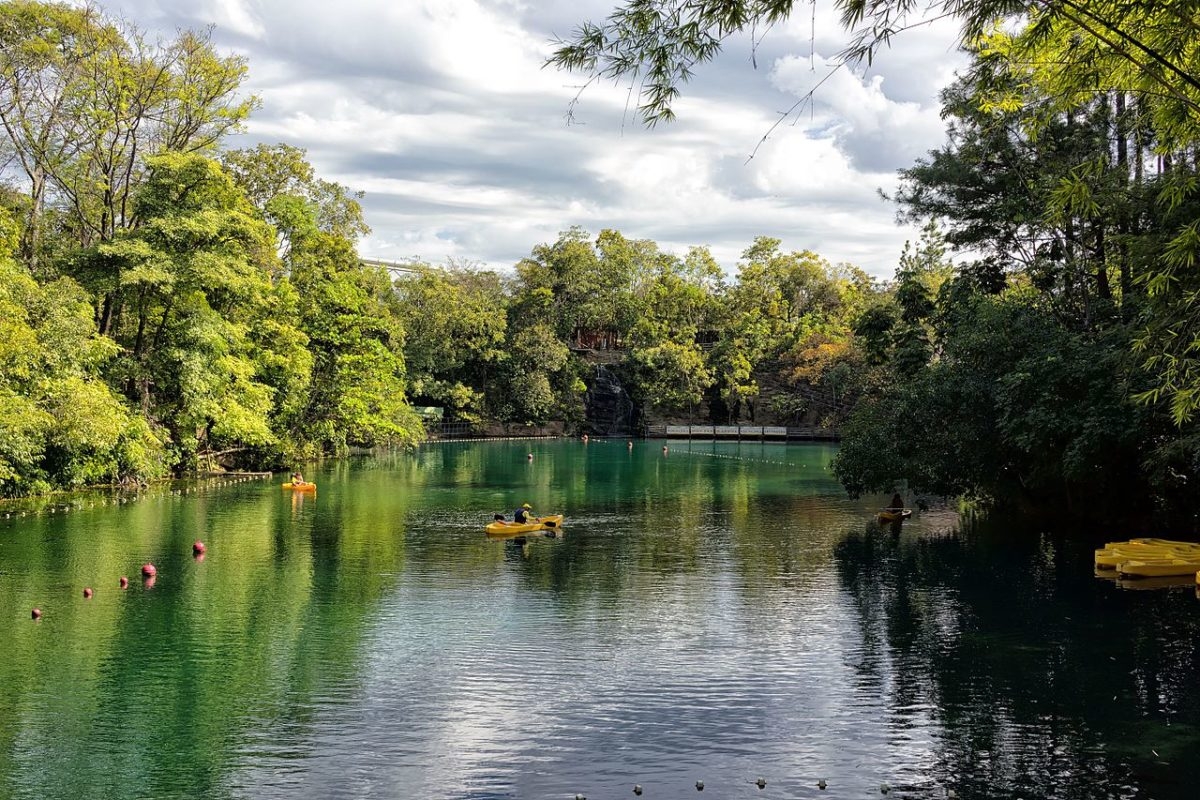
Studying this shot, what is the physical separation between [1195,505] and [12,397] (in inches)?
1105

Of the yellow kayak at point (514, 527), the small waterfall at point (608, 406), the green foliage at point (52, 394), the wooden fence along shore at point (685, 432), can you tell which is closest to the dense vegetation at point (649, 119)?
the green foliage at point (52, 394)

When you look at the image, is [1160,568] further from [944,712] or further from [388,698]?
[388,698]

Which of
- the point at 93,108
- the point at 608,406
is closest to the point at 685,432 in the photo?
the point at 608,406

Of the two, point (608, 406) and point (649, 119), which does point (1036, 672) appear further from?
point (608, 406)

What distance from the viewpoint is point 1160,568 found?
1853cm

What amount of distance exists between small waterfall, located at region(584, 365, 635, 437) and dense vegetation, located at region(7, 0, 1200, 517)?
2247cm

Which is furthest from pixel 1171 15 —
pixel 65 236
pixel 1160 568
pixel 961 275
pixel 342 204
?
pixel 342 204

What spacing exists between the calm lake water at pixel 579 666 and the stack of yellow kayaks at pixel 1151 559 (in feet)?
1.91

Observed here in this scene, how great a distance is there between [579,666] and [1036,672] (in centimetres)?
615

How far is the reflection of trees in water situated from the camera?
9656 mm

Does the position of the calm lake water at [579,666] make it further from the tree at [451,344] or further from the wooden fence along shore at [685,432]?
the wooden fence along shore at [685,432]

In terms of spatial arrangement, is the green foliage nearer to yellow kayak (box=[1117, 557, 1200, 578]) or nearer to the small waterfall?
yellow kayak (box=[1117, 557, 1200, 578])

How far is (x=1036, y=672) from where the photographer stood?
12906mm

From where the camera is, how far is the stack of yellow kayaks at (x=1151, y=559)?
18516 millimetres
